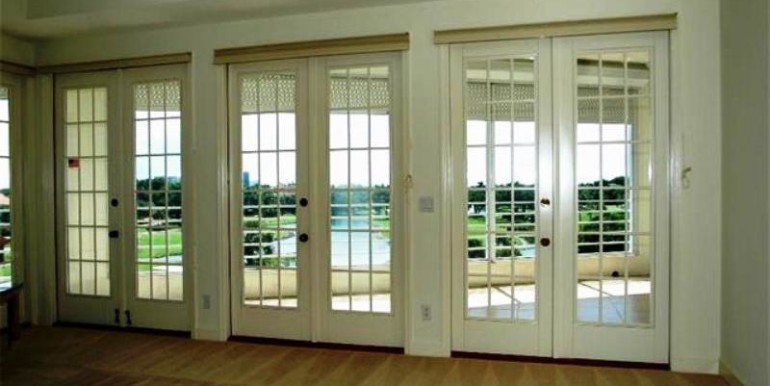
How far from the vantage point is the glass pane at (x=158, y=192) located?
4.30 metres

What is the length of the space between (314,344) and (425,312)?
0.96 metres

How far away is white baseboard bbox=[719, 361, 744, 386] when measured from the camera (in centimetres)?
301

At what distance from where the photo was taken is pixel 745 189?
2910 millimetres


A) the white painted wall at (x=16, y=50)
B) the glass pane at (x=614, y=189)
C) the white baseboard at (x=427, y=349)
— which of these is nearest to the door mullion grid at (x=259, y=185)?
the white baseboard at (x=427, y=349)

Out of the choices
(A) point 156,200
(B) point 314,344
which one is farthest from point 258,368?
(A) point 156,200

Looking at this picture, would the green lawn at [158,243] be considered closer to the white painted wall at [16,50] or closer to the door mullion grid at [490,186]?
the white painted wall at [16,50]

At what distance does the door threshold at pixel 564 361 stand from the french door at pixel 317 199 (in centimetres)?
57

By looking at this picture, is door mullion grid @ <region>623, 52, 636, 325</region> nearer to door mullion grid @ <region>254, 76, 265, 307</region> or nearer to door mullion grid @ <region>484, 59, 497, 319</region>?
door mullion grid @ <region>484, 59, 497, 319</region>

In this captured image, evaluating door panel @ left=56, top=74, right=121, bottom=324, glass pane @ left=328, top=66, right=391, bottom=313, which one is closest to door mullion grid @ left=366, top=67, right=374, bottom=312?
glass pane @ left=328, top=66, right=391, bottom=313

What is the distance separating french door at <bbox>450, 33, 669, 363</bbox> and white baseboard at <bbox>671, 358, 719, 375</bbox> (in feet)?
0.31

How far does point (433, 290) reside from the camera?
12.1 ft

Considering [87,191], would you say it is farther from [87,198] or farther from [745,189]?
[745,189]

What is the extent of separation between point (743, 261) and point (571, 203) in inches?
41.5

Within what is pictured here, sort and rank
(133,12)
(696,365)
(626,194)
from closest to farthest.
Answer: (696,365), (626,194), (133,12)
